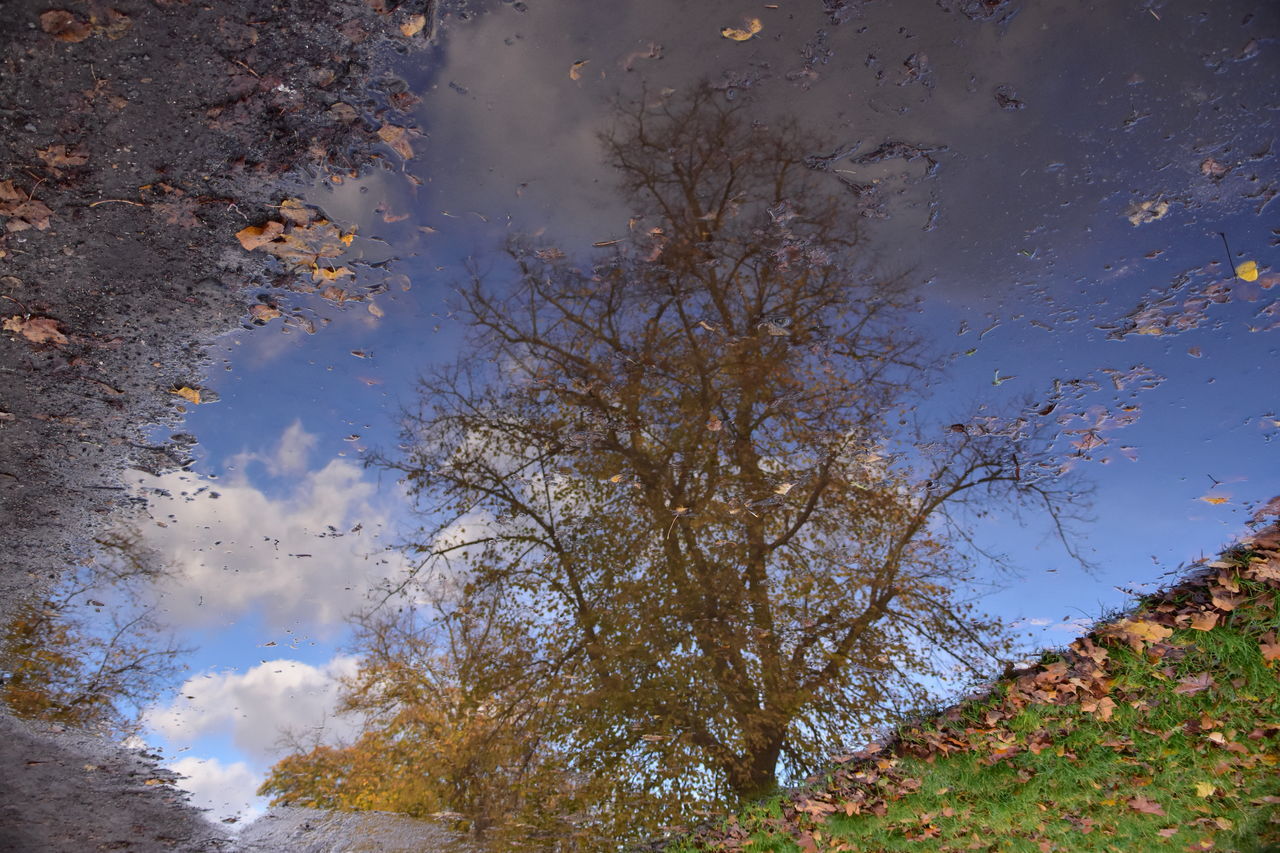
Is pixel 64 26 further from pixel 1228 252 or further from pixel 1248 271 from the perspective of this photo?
pixel 1248 271

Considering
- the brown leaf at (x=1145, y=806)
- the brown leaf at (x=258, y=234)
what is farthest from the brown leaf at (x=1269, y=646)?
the brown leaf at (x=258, y=234)

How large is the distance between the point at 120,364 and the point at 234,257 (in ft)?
3.13

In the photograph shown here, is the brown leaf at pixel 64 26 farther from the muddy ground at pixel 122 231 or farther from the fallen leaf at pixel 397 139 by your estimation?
the fallen leaf at pixel 397 139

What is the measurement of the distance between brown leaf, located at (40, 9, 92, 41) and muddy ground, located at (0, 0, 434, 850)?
0.02m

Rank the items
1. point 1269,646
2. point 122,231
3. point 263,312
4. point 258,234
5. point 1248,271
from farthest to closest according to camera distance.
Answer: point 263,312
point 1248,271
point 258,234
point 122,231
point 1269,646

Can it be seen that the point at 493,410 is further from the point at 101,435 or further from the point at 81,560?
the point at 81,560

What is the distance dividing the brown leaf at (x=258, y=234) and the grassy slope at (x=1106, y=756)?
4.46 metres

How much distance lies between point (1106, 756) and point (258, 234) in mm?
5450

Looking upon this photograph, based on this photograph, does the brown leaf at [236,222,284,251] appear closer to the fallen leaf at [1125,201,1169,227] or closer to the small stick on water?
the fallen leaf at [1125,201,1169,227]

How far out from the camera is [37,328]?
3201mm

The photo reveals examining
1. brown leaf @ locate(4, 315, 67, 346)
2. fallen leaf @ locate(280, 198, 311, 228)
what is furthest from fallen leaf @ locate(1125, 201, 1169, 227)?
brown leaf @ locate(4, 315, 67, 346)

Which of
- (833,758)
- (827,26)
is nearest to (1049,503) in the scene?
(833,758)

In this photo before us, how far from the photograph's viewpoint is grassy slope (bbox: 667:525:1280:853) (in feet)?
8.66

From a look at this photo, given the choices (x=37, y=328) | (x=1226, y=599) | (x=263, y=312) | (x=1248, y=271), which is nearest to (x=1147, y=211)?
(x=1248, y=271)
